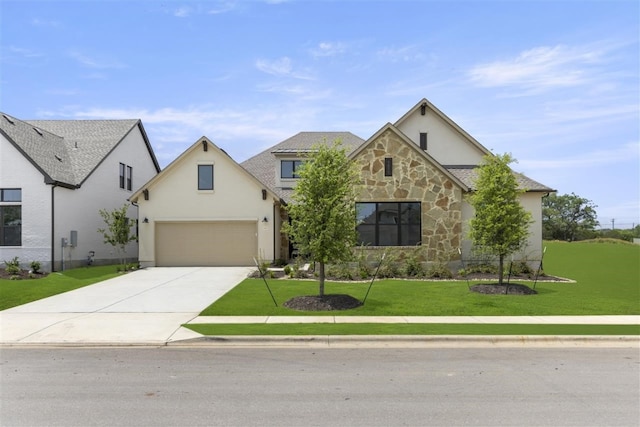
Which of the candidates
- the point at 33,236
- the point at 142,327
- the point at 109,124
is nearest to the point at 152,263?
the point at 33,236

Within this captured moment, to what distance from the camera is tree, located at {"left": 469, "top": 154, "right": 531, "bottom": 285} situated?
17.0 meters

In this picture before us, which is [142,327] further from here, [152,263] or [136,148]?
[136,148]

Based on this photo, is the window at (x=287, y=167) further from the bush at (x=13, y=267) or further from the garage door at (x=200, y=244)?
the bush at (x=13, y=267)

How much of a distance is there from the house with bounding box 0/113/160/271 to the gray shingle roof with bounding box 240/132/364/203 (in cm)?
844

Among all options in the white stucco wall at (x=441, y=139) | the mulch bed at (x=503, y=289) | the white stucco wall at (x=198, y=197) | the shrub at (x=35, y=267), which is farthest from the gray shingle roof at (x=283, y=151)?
the mulch bed at (x=503, y=289)

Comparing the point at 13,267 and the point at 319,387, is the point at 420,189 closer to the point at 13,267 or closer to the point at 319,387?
the point at 319,387

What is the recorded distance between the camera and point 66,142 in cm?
2975

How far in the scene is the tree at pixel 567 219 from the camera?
62.5 metres

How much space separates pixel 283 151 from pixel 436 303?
17818mm

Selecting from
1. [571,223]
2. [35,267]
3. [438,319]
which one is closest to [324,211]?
[438,319]

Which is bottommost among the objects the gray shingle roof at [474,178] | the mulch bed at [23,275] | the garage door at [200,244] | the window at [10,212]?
the mulch bed at [23,275]

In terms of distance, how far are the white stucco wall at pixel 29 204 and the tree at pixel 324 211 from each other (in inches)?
587

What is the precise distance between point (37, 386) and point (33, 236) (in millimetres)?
18569

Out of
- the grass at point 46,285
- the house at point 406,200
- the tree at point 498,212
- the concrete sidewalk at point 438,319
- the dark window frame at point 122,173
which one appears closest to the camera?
the concrete sidewalk at point 438,319
